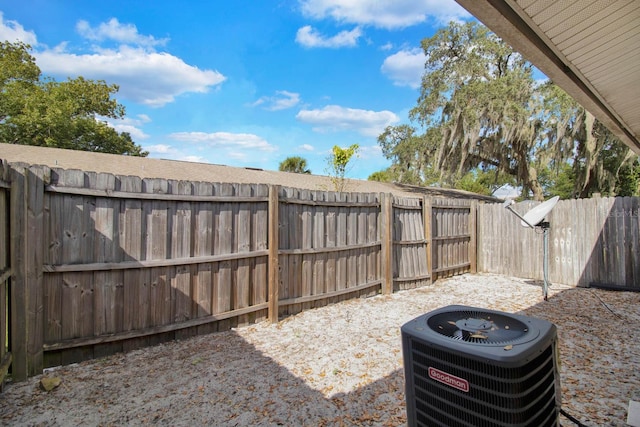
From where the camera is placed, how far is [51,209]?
294cm

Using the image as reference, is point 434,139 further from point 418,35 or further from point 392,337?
point 392,337

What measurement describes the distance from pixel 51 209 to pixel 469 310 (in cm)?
359

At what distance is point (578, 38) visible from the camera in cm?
205

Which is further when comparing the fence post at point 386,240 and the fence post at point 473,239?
the fence post at point 473,239

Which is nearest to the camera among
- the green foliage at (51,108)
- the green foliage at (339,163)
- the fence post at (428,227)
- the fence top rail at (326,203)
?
the fence top rail at (326,203)

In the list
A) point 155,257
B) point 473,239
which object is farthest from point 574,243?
point 155,257

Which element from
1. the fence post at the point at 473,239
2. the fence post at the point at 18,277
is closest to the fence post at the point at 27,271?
the fence post at the point at 18,277

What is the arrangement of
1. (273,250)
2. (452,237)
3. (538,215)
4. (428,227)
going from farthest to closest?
(452,237), (428,227), (538,215), (273,250)

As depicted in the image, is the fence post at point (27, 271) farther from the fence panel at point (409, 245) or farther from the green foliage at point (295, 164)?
the green foliage at point (295, 164)

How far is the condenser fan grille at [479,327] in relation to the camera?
134 cm

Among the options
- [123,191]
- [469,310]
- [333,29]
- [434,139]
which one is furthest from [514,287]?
[333,29]

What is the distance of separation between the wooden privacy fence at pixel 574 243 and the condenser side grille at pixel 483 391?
695 cm

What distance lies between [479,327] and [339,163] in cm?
1129

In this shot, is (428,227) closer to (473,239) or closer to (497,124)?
(473,239)
